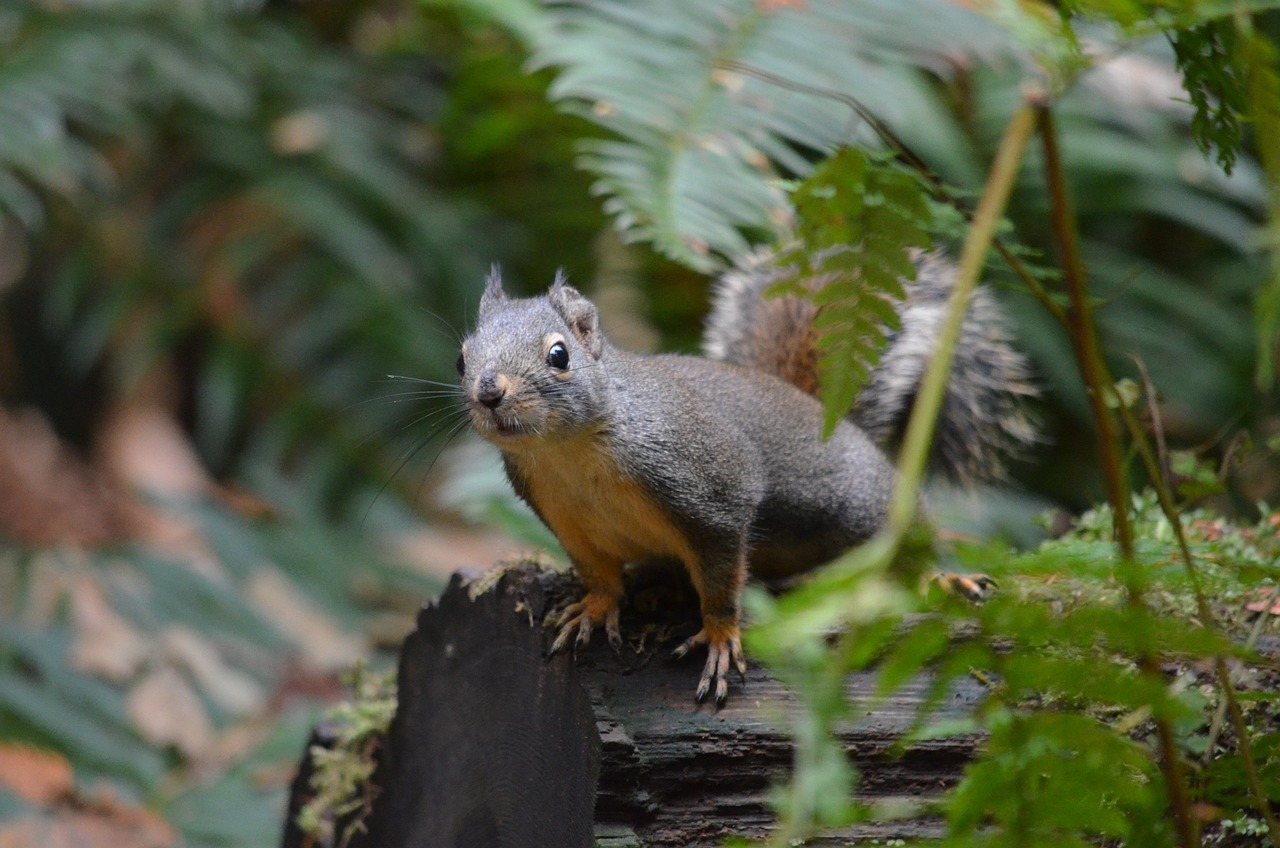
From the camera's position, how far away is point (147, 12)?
3.94 metres

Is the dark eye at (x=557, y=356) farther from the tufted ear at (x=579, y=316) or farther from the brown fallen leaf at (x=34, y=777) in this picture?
the brown fallen leaf at (x=34, y=777)

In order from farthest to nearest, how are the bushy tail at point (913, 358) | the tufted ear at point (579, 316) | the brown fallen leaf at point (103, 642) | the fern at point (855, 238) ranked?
the brown fallen leaf at point (103, 642) < the bushy tail at point (913, 358) < the tufted ear at point (579, 316) < the fern at point (855, 238)

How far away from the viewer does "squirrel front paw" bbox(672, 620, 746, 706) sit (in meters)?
1.63

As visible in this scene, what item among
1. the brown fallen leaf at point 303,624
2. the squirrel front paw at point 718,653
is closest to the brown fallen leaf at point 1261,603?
the squirrel front paw at point 718,653

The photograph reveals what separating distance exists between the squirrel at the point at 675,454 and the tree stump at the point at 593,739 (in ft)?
0.15

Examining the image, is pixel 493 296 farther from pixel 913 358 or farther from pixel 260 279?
pixel 260 279

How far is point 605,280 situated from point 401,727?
1898mm

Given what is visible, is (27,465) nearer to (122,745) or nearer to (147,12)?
(147,12)

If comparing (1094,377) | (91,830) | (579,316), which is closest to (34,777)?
(91,830)

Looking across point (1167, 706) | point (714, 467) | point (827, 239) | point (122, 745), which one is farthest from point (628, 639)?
point (122, 745)

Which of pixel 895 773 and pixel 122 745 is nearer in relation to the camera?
pixel 895 773

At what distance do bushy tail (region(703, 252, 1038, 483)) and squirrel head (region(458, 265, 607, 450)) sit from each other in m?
0.49

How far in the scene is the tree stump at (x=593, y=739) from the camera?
1512 millimetres

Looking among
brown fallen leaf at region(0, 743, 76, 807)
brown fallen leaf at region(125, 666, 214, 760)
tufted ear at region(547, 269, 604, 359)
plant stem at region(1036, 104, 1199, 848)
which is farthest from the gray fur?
brown fallen leaf at region(0, 743, 76, 807)
